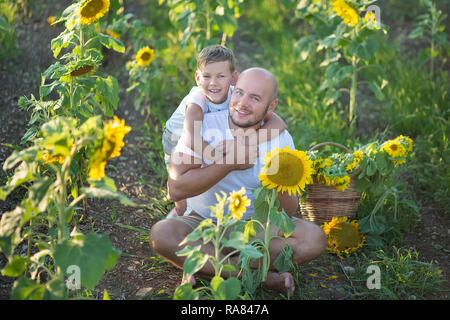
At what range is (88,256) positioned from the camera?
182cm

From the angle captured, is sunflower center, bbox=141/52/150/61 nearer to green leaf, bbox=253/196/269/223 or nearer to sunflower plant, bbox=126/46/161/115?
sunflower plant, bbox=126/46/161/115

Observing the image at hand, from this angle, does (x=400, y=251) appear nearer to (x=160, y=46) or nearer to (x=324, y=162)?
(x=324, y=162)

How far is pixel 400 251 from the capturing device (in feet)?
9.57

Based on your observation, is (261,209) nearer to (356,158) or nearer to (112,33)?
(356,158)

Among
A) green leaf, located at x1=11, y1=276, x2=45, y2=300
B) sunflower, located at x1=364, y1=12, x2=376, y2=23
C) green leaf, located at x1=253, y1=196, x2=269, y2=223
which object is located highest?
sunflower, located at x1=364, y1=12, x2=376, y2=23

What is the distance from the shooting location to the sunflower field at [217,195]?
6.35 ft

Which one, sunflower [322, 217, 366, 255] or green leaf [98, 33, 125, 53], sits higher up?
green leaf [98, 33, 125, 53]

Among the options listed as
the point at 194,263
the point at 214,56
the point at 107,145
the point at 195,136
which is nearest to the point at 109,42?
the point at 214,56

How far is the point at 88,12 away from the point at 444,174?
2.32m

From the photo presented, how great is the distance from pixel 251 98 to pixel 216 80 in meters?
0.38

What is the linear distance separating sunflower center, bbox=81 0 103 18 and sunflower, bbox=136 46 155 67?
1.05 meters

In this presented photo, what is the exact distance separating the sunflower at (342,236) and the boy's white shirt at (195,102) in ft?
2.67

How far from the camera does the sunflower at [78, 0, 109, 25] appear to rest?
2.63 metres

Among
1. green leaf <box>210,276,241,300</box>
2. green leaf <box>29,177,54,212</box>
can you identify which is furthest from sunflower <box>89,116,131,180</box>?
green leaf <box>210,276,241,300</box>
